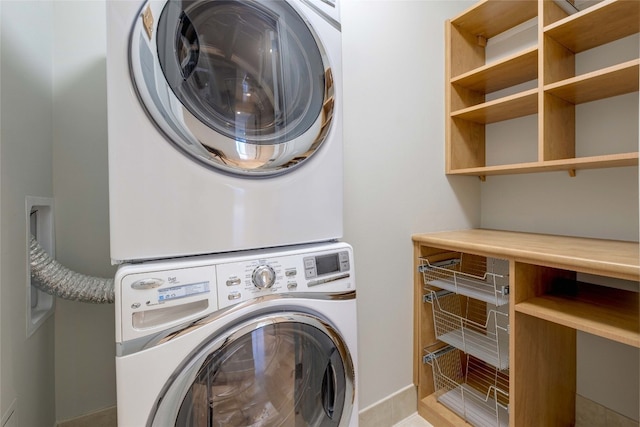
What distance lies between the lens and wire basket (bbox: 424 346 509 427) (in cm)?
127

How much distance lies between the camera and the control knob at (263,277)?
0.73 meters

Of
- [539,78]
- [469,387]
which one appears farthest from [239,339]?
[539,78]

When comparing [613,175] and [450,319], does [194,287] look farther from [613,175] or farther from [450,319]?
[613,175]

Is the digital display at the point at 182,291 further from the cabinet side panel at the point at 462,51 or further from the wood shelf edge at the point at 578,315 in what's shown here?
the cabinet side panel at the point at 462,51

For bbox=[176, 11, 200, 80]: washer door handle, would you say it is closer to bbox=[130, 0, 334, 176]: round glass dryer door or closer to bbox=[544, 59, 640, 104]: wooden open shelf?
bbox=[130, 0, 334, 176]: round glass dryer door

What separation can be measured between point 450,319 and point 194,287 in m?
1.40

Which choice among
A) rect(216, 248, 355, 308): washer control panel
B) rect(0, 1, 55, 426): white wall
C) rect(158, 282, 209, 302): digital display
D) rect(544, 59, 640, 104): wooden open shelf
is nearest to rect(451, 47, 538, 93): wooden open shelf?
rect(544, 59, 640, 104): wooden open shelf

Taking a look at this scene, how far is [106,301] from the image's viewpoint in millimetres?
831

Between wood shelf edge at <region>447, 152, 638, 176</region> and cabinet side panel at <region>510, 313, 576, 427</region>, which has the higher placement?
wood shelf edge at <region>447, 152, 638, 176</region>

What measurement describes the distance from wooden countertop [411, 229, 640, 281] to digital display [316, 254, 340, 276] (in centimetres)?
66

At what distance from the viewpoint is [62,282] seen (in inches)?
31.8

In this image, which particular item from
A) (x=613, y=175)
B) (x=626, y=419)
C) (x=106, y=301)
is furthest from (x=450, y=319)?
(x=106, y=301)

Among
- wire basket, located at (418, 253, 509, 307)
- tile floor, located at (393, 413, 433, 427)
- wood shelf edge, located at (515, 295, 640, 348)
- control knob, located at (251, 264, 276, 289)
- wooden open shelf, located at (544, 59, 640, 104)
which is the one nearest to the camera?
control knob, located at (251, 264, 276, 289)

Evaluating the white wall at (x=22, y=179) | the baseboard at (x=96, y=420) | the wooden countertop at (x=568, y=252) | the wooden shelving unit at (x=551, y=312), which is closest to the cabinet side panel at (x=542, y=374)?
the wooden shelving unit at (x=551, y=312)
